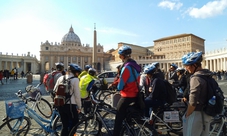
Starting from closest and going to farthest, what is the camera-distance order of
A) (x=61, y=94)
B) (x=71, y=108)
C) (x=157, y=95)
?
(x=61, y=94)
(x=71, y=108)
(x=157, y=95)

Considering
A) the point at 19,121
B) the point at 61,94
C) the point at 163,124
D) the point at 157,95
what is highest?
the point at 61,94

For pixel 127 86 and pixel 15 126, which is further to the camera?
pixel 15 126

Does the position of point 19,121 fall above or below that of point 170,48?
below

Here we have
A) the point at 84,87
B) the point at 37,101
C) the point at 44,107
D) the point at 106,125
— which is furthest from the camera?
the point at 44,107

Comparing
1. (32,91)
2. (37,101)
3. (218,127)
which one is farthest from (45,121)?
(218,127)

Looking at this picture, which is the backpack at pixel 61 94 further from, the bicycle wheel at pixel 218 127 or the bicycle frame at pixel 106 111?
the bicycle wheel at pixel 218 127

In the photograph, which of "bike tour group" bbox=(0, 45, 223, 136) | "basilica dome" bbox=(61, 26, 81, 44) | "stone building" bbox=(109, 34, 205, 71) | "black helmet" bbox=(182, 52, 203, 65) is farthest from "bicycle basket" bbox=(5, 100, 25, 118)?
"basilica dome" bbox=(61, 26, 81, 44)

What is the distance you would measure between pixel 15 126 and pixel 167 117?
2888 mm

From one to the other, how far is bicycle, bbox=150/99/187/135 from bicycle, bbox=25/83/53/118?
327cm

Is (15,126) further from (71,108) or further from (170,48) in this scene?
(170,48)

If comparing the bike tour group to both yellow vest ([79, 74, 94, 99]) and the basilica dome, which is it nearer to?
yellow vest ([79, 74, 94, 99])

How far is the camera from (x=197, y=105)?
2.14 m

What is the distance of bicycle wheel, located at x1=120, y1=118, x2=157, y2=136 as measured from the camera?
2.81m

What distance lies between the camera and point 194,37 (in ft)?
216
